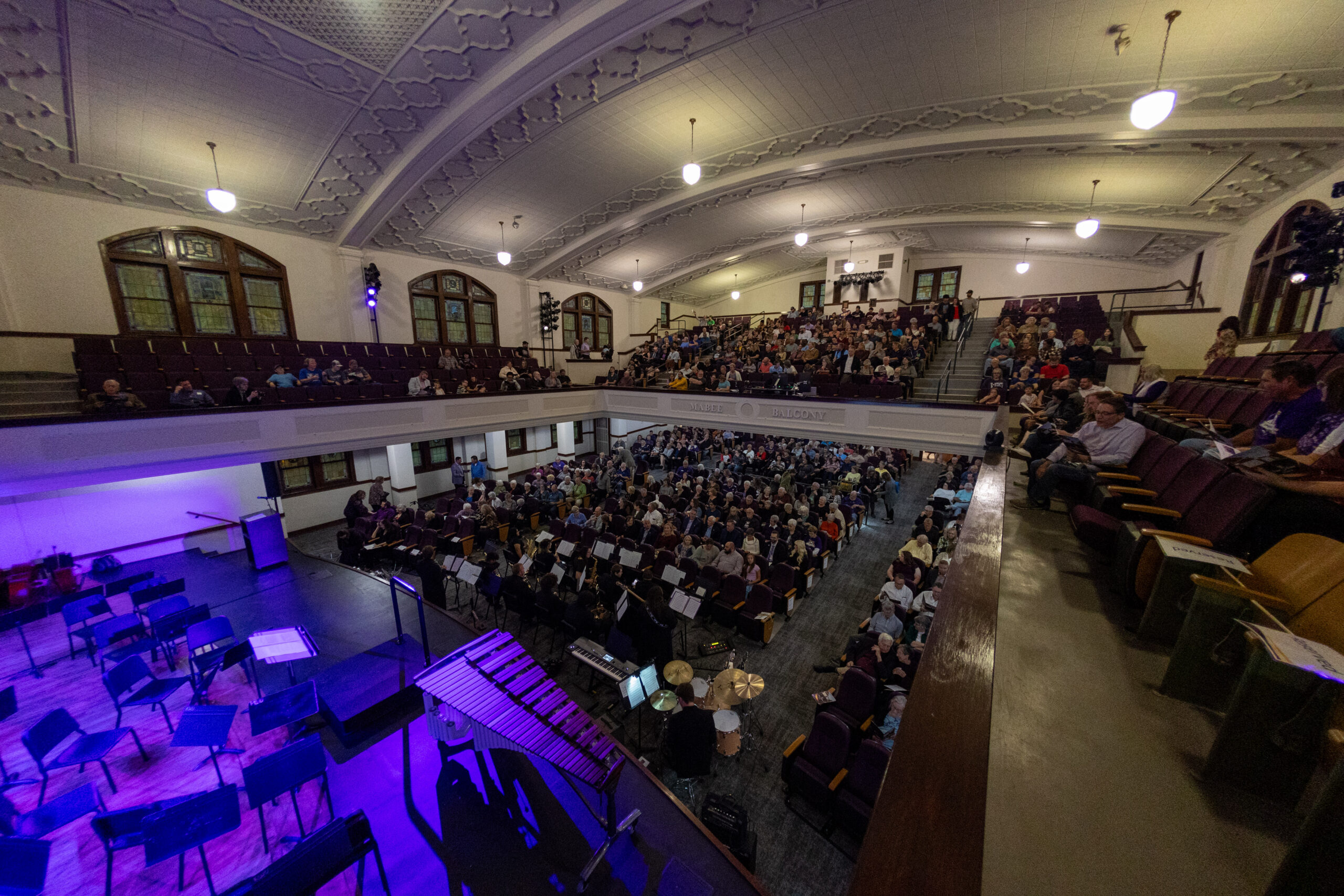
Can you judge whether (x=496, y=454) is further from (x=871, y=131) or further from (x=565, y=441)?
(x=871, y=131)

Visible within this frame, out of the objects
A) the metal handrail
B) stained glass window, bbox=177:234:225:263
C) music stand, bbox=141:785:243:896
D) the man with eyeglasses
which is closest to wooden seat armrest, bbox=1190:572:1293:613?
the man with eyeglasses

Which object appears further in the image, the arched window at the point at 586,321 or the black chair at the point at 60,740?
the arched window at the point at 586,321

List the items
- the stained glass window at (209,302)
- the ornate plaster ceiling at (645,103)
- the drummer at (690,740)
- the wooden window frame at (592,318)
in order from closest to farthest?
the drummer at (690,740)
the ornate plaster ceiling at (645,103)
the stained glass window at (209,302)
the wooden window frame at (592,318)

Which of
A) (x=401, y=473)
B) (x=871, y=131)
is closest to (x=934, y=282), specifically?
→ (x=871, y=131)

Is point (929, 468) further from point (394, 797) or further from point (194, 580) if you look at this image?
point (194, 580)

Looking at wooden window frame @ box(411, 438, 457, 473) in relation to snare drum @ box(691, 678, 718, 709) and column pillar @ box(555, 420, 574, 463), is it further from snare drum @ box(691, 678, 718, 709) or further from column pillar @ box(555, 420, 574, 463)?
snare drum @ box(691, 678, 718, 709)

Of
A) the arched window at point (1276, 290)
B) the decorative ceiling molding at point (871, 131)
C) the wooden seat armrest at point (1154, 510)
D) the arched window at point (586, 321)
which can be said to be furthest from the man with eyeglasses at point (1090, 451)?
the arched window at point (586, 321)

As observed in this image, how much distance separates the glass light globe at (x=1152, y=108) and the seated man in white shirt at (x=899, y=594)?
596 centimetres

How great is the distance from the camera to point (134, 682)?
463 cm

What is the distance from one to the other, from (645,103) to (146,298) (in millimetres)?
10643

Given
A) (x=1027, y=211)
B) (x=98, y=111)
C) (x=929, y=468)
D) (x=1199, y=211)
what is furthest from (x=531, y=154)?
(x=929, y=468)

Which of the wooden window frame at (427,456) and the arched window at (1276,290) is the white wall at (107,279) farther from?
the arched window at (1276,290)

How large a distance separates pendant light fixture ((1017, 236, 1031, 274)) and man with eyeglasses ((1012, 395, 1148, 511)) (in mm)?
13528

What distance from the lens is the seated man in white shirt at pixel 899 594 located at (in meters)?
5.98
